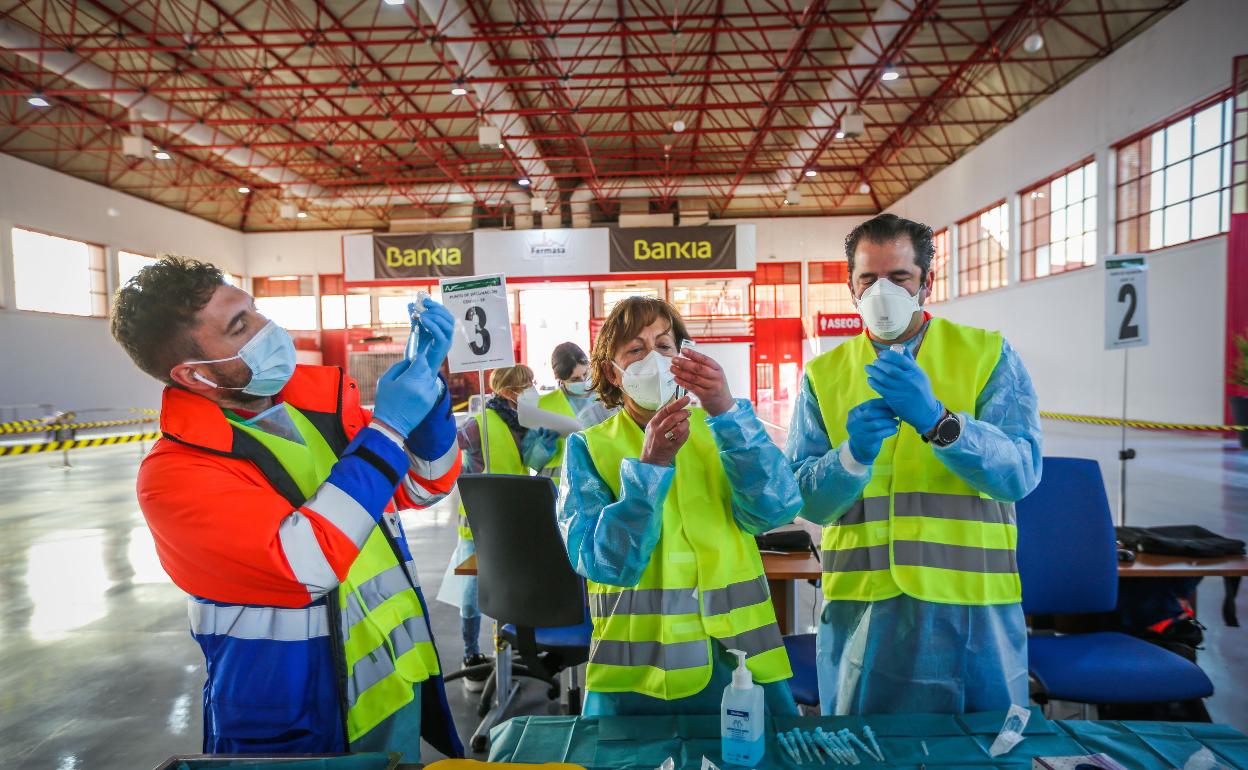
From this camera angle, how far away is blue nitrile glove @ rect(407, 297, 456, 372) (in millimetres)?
1386

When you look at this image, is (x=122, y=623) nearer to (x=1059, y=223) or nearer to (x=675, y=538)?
(x=675, y=538)

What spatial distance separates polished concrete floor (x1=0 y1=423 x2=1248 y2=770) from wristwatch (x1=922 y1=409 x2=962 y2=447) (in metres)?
2.48

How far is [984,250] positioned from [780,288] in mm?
6953

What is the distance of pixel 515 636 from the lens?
257 centimetres

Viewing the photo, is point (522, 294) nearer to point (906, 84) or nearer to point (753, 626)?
point (906, 84)

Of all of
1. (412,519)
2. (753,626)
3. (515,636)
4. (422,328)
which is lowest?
(412,519)

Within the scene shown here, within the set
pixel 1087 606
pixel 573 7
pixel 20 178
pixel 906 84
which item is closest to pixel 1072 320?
pixel 906 84

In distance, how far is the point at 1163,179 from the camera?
10.2 metres

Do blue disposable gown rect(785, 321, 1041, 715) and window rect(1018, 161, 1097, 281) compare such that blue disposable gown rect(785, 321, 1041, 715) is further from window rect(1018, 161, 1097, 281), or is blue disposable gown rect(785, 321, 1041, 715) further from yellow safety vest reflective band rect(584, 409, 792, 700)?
window rect(1018, 161, 1097, 281)

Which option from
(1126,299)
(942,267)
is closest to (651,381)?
(1126,299)

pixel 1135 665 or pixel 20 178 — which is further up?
pixel 20 178

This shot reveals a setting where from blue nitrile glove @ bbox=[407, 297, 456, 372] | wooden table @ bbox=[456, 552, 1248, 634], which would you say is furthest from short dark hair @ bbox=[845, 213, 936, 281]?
wooden table @ bbox=[456, 552, 1248, 634]

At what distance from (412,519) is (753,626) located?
6.03 metres

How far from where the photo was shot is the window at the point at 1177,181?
9.13m
